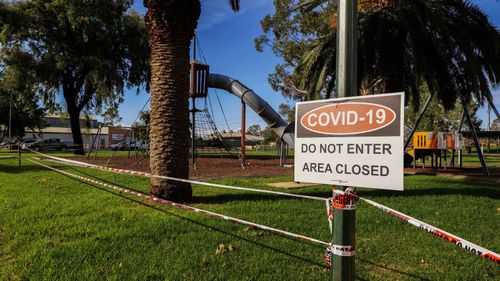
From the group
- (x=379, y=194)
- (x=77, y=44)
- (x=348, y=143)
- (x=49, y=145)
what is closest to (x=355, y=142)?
(x=348, y=143)

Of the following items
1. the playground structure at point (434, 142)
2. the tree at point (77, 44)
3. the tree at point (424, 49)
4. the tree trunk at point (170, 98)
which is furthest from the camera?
the tree at point (77, 44)

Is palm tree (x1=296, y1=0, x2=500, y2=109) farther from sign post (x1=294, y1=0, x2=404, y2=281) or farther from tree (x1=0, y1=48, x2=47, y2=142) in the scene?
tree (x1=0, y1=48, x2=47, y2=142)

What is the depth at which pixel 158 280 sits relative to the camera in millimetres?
3674

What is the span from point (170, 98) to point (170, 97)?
2 cm

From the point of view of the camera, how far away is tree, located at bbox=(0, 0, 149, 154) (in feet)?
86.0

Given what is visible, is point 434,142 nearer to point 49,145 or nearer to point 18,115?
point 49,145

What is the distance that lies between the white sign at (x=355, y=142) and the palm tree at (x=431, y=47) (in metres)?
9.73

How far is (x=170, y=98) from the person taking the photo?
7.23 metres

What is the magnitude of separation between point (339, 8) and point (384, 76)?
11.0m

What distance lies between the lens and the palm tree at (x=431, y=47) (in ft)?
37.4

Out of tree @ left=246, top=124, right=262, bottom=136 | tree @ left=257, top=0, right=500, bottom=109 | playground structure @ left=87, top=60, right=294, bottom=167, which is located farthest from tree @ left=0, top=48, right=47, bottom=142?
tree @ left=246, top=124, right=262, bottom=136

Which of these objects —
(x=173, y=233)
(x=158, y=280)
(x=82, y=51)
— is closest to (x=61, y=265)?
(x=158, y=280)

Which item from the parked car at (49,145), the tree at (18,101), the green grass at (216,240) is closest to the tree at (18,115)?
the tree at (18,101)

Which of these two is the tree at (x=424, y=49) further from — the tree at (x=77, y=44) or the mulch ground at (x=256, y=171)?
the tree at (x=77, y=44)
